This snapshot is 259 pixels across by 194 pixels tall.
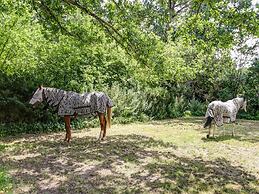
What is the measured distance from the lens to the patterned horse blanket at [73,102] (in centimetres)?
851

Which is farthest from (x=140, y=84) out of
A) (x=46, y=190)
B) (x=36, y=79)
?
(x=46, y=190)

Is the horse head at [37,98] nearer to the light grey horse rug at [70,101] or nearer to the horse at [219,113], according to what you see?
the light grey horse rug at [70,101]

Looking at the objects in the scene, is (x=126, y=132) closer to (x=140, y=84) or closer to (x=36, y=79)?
(x=36, y=79)

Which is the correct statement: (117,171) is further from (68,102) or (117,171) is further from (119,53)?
(119,53)

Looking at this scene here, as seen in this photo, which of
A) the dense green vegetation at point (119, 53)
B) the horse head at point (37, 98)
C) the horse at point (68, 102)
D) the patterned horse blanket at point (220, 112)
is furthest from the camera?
the patterned horse blanket at point (220, 112)

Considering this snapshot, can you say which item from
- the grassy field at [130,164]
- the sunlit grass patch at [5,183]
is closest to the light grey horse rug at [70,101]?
the grassy field at [130,164]

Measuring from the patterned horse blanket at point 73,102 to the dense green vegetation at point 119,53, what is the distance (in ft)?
6.39

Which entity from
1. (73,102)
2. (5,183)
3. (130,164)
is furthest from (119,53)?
(5,183)

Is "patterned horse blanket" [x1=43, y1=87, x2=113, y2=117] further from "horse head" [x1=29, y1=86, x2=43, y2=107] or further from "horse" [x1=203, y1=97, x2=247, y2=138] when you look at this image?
"horse" [x1=203, y1=97, x2=247, y2=138]

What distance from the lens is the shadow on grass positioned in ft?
16.9

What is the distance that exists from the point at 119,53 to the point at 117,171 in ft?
30.4

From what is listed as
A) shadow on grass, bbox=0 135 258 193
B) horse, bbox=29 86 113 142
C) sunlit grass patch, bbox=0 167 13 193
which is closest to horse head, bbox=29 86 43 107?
horse, bbox=29 86 113 142

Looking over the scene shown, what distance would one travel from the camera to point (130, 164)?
6.48 m

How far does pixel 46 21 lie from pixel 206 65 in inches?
483
